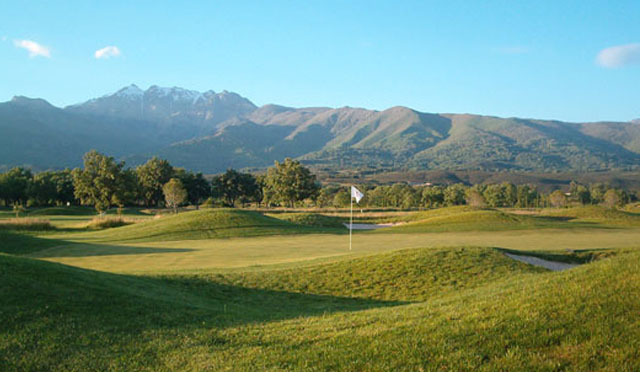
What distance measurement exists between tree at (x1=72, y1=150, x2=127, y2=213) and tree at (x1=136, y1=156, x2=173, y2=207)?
23.0m

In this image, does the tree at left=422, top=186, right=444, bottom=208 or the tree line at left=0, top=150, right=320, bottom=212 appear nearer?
the tree line at left=0, top=150, right=320, bottom=212

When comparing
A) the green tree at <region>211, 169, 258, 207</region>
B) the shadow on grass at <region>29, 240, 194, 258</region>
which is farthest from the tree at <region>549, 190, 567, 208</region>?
the shadow on grass at <region>29, 240, 194, 258</region>

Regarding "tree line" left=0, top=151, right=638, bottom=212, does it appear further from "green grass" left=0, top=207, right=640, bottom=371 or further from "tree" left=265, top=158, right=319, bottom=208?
"green grass" left=0, top=207, right=640, bottom=371

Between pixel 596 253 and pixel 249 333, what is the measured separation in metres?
18.7

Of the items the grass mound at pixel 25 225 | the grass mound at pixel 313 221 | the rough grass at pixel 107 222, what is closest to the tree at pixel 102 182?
the rough grass at pixel 107 222

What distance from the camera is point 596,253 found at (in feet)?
68.0

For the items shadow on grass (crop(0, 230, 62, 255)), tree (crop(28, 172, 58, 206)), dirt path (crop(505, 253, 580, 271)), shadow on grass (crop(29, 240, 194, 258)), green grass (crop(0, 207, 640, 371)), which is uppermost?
tree (crop(28, 172, 58, 206))

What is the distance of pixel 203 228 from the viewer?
36.8m

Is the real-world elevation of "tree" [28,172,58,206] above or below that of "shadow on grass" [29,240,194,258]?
above

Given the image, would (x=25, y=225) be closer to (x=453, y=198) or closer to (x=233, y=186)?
(x=233, y=186)

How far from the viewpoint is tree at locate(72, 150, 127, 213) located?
184 ft

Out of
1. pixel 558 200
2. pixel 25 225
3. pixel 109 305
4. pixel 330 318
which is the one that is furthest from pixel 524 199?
pixel 109 305

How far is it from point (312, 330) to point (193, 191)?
285 feet

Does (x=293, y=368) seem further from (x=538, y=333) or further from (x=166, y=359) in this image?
(x=538, y=333)
